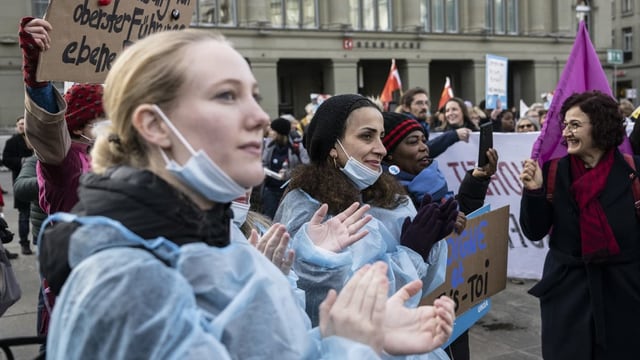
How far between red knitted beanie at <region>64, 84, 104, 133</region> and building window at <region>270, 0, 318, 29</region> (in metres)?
27.0

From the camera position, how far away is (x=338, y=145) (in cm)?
314

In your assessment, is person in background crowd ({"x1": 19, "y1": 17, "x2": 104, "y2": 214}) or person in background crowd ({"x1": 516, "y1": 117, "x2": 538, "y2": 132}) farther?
person in background crowd ({"x1": 516, "y1": 117, "x2": 538, "y2": 132})

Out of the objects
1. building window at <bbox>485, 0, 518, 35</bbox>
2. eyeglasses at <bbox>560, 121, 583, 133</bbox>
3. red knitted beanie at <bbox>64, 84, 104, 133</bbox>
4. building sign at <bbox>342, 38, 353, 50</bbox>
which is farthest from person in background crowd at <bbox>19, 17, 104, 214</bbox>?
building window at <bbox>485, 0, 518, 35</bbox>

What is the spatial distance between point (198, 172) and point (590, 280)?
2.87 metres

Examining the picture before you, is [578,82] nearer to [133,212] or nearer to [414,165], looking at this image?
[414,165]

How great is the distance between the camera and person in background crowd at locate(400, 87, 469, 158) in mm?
7120

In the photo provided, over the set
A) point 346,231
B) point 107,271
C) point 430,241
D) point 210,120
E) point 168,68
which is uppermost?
point 168,68

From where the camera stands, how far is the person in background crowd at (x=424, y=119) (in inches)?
280

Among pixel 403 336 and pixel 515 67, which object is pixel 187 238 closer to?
pixel 403 336

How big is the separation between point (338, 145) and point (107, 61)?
130 cm

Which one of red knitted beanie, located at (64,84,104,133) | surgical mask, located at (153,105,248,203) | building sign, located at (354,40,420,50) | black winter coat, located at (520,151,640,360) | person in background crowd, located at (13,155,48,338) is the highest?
building sign, located at (354,40,420,50)

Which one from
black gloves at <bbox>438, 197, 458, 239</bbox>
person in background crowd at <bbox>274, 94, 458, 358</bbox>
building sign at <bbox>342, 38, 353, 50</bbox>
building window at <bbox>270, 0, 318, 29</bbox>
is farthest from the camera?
building sign at <bbox>342, 38, 353, 50</bbox>

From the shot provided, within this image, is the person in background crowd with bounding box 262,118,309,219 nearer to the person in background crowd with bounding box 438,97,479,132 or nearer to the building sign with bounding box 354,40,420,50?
the person in background crowd with bounding box 438,97,479,132

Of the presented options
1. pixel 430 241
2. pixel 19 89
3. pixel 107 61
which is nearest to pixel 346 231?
pixel 430 241
